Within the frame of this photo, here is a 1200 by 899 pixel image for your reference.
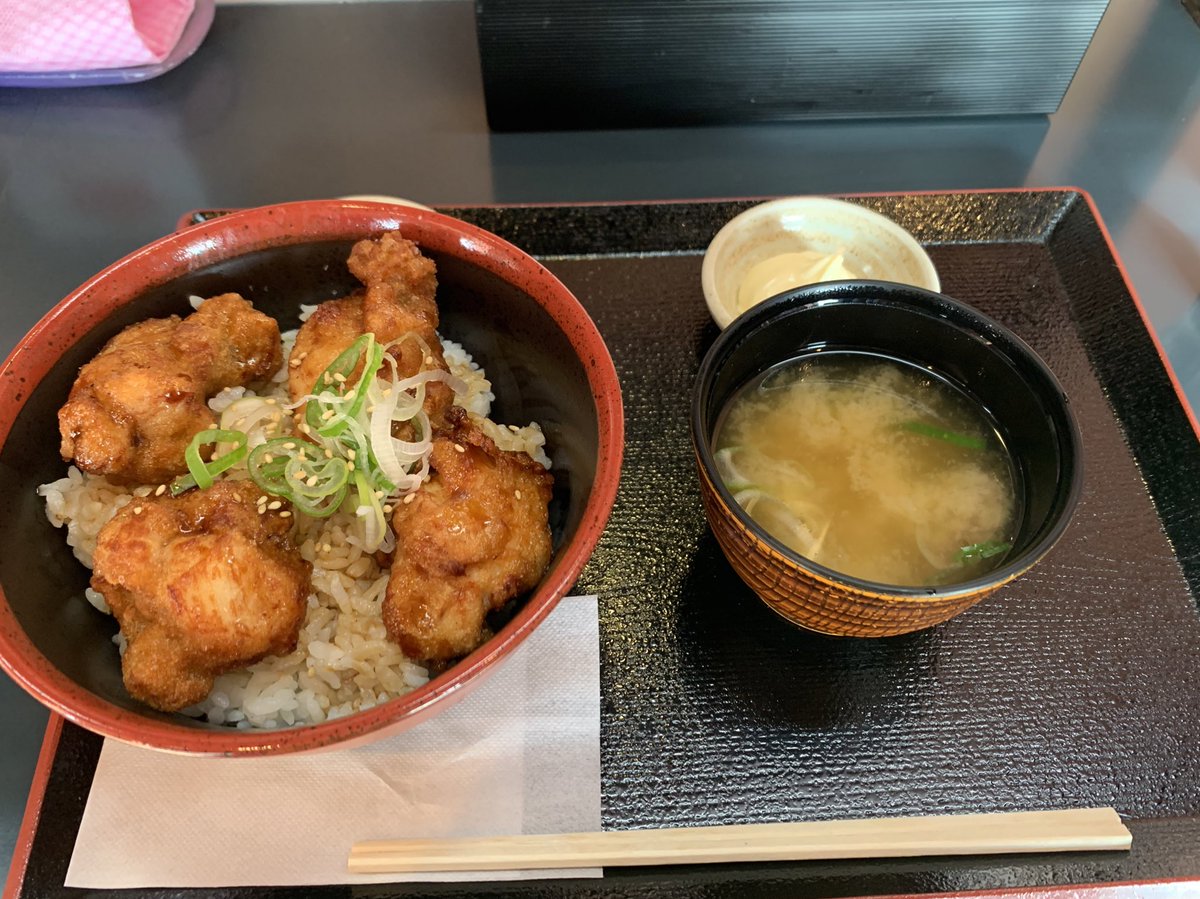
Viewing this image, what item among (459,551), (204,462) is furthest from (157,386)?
(459,551)

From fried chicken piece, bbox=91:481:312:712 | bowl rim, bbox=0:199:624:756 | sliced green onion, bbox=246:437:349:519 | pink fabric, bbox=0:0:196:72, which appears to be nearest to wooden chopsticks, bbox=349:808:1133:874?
bowl rim, bbox=0:199:624:756

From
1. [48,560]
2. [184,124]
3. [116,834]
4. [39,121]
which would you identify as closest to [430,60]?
[184,124]

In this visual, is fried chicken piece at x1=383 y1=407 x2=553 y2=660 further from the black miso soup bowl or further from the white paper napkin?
the black miso soup bowl

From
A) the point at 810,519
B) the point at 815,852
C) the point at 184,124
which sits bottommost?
the point at 184,124

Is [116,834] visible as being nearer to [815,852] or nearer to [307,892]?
[307,892]

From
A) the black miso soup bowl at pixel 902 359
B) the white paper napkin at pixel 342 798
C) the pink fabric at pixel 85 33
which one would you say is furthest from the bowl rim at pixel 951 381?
the pink fabric at pixel 85 33
